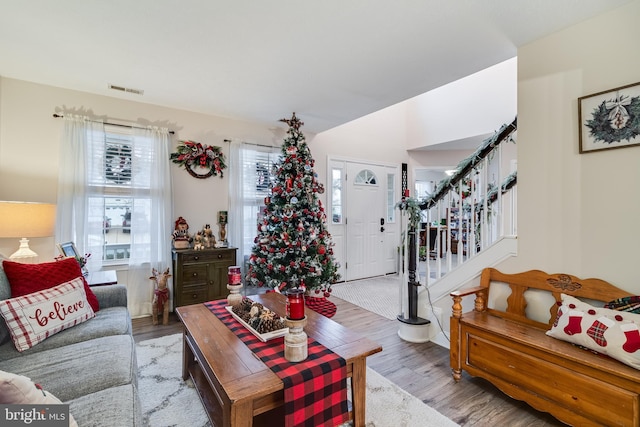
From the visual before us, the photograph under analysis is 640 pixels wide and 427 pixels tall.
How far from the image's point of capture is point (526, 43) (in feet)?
7.36

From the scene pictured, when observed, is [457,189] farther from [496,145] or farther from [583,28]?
[583,28]

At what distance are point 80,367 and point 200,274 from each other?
2.04 meters

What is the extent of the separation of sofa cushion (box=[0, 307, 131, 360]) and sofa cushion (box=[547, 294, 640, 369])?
2779 mm

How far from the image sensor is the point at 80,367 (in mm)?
1457

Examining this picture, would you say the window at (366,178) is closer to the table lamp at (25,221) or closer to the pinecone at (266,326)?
the pinecone at (266,326)

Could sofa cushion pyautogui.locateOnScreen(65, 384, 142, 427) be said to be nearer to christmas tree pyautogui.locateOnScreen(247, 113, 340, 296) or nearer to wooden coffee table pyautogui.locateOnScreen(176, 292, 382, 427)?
wooden coffee table pyautogui.locateOnScreen(176, 292, 382, 427)

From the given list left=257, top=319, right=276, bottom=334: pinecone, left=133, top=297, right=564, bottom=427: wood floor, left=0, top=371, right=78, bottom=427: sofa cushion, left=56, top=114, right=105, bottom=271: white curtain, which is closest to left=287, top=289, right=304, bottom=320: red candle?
left=257, top=319, right=276, bottom=334: pinecone

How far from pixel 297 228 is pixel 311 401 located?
2.27m

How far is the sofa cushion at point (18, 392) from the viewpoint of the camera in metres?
0.80

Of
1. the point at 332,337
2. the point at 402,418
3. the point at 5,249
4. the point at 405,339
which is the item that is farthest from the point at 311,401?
the point at 5,249

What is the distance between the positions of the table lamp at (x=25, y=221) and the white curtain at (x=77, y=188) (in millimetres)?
490

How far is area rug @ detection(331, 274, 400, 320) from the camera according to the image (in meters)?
3.78

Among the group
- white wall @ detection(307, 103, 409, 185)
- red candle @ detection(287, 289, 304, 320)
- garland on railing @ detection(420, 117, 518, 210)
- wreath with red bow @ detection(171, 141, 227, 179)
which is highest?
white wall @ detection(307, 103, 409, 185)

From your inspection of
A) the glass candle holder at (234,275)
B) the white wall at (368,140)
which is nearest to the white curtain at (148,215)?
the glass candle holder at (234,275)
